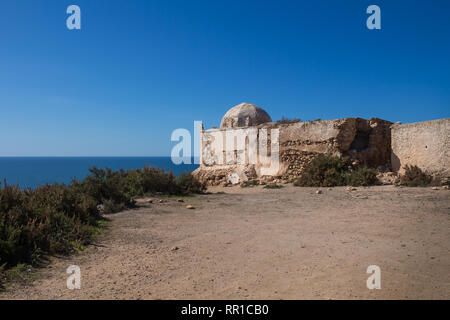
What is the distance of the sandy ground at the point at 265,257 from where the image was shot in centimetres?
278

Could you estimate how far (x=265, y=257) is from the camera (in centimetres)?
372

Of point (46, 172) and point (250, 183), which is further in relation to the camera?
point (46, 172)

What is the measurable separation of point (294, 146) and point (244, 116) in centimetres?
579

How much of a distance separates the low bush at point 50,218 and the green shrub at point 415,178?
9.06m

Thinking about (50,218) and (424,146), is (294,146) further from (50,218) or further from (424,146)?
(50,218)

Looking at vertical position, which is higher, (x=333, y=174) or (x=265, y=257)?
(x=333, y=174)

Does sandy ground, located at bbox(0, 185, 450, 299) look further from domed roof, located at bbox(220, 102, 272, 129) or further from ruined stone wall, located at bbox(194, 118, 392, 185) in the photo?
domed roof, located at bbox(220, 102, 272, 129)

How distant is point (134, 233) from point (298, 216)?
11.0 ft

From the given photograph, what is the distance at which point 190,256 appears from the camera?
3.88 meters

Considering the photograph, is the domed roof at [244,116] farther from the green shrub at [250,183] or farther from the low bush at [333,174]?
the low bush at [333,174]

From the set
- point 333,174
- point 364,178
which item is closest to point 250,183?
point 333,174

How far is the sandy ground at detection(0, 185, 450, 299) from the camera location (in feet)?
9.13

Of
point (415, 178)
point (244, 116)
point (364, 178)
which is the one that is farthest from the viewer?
point (244, 116)
